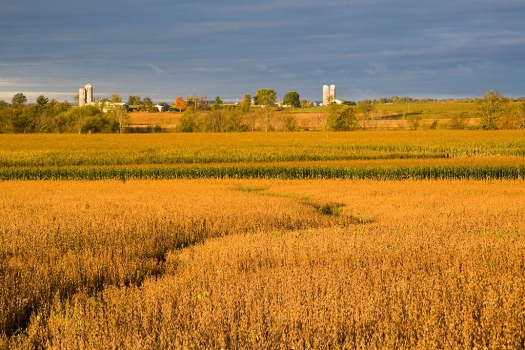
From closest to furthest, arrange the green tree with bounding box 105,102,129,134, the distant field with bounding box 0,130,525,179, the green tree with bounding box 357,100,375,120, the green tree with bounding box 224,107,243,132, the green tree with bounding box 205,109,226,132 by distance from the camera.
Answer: the distant field with bounding box 0,130,525,179, the green tree with bounding box 105,102,129,134, the green tree with bounding box 224,107,243,132, the green tree with bounding box 205,109,226,132, the green tree with bounding box 357,100,375,120

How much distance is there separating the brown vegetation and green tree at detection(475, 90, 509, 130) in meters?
96.3

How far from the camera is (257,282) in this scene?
24.6 feet

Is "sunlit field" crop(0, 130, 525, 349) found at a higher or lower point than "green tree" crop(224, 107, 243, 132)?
lower

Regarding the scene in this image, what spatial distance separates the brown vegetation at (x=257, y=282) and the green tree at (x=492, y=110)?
96.3 meters

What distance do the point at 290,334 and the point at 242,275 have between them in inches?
110

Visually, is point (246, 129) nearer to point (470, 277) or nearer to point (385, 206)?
point (385, 206)

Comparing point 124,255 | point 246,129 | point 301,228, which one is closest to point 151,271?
point 124,255

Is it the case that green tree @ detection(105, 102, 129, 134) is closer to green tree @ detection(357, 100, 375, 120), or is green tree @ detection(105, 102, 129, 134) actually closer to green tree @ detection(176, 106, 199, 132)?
green tree @ detection(176, 106, 199, 132)

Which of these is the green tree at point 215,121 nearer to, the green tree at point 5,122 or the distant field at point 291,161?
the green tree at point 5,122

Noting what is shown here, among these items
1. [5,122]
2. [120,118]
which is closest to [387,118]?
[120,118]

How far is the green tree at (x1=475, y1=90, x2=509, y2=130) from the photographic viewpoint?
103688mm

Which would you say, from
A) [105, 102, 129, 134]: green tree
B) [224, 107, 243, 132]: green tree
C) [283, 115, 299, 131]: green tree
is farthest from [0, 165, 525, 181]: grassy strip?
[283, 115, 299, 131]: green tree

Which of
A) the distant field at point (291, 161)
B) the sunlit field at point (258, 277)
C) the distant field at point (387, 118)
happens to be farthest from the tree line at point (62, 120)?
the sunlit field at point (258, 277)

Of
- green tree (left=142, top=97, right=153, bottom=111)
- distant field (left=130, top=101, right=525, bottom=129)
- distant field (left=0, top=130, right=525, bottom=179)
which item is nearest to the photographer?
distant field (left=0, top=130, right=525, bottom=179)
